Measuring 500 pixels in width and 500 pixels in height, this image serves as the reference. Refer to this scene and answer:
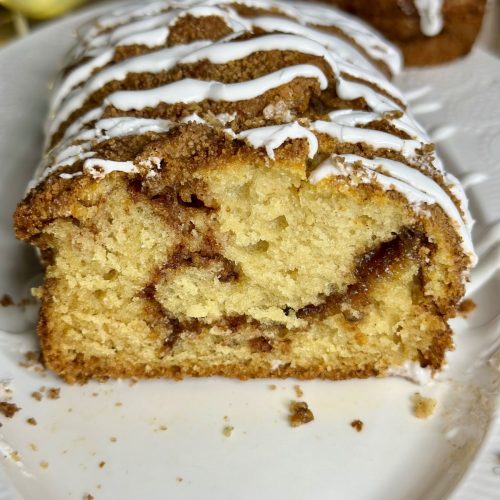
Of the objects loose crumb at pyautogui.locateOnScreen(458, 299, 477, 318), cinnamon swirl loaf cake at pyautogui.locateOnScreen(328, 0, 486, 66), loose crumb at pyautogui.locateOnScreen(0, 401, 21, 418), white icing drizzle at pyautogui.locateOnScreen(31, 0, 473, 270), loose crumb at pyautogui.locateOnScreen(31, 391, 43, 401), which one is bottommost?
loose crumb at pyautogui.locateOnScreen(458, 299, 477, 318)

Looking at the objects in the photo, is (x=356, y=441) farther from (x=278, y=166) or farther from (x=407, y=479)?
(x=278, y=166)

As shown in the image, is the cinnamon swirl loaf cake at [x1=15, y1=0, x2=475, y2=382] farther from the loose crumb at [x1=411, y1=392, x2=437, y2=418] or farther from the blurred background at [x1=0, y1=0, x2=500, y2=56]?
the blurred background at [x1=0, y1=0, x2=500, y2=56]

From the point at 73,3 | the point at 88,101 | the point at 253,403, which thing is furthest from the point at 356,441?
the point at 73,3

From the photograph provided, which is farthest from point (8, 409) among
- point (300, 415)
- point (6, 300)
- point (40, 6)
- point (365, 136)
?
point (40, 6)

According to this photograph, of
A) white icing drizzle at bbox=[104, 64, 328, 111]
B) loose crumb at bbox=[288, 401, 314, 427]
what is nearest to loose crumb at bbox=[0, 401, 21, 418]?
loose crumb at bbox=[288, 401, 314, 427]

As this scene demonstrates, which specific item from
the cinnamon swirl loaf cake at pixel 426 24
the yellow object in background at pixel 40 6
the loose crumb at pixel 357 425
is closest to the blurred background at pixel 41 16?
the yellow object in background at pixel 40 6
